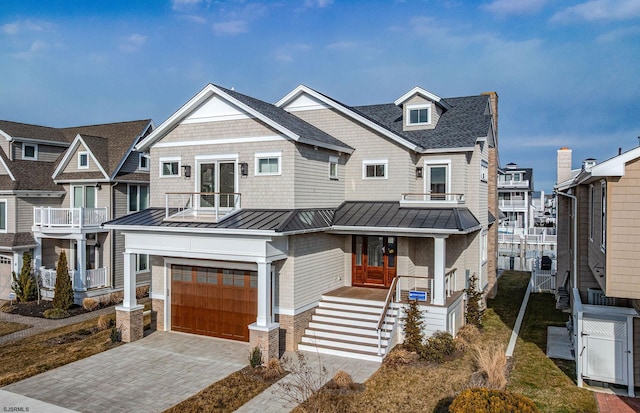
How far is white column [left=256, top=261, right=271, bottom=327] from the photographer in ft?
44.7

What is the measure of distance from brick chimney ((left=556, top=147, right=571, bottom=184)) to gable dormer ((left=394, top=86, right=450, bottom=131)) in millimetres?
6423

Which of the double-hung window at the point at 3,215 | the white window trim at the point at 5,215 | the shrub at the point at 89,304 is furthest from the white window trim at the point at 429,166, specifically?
the double-hung window at the point at 3,215

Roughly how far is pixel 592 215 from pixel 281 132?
9.93m

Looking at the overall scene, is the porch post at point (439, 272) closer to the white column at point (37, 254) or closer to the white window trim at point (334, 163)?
the white window trim at point (334, 163)

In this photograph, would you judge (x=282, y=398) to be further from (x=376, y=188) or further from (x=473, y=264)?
(x=473, y=264)

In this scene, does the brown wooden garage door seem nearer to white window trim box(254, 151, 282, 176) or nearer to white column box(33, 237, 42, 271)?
white window trim box(254, 151, 282, 176)

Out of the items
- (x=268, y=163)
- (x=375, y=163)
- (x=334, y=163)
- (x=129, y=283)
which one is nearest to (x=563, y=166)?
(x=375, y=163)

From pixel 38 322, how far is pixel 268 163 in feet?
38.9

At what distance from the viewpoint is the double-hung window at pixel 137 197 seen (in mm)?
24625

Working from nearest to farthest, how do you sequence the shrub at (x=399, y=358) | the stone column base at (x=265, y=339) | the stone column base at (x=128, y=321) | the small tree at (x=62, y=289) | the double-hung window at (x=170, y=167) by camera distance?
the stone column base at (x=265, y=339), the shrub at (x=399, y=358), the stone column base at (x=128, y=321), the double-hung window at (x=170, y=167), the small tree at (x=62, y=289)

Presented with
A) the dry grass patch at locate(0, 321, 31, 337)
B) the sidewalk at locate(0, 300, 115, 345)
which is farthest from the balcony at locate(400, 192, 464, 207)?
the dry grass patch at locate(0, 321, 31, 337)

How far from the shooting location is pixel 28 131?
85.6 feet

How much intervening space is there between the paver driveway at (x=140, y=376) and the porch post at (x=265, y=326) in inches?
35.2

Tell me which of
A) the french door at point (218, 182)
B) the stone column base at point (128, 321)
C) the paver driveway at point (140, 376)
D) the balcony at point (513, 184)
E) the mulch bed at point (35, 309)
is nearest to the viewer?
the paver driveway at point (140, 376)
